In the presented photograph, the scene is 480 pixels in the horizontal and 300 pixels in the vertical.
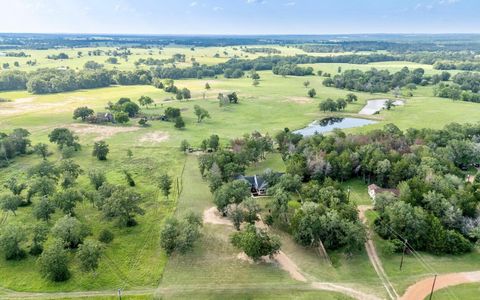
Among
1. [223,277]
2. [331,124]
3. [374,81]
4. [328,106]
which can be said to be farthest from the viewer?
[374,81]

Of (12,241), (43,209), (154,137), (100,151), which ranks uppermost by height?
(43,209)

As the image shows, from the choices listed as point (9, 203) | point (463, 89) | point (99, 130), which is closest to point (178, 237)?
point (9, 203)

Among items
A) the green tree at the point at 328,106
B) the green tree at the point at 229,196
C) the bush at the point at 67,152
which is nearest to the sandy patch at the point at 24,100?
the bush at the point at 67,152

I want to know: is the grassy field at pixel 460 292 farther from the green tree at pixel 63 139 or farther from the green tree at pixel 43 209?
the green tree at pixel 63 139

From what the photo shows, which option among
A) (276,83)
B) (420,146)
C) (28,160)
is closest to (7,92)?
(28,160)

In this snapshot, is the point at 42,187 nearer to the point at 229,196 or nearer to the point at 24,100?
the point at 229,196

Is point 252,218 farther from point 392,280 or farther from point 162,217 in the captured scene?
point 392,280
